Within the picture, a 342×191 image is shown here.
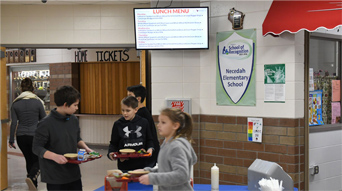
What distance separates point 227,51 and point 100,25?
7.07ft

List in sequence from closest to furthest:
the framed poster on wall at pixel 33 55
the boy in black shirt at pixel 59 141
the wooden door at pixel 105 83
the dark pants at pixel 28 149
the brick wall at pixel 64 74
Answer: the boy in black shirt at pixel 59 141 < the dark pants at pixel 28 149 < the wooden door at pixel 105 83 < the brick wall at pixel 64 74 < the framed poster on wall at pixel 33 55

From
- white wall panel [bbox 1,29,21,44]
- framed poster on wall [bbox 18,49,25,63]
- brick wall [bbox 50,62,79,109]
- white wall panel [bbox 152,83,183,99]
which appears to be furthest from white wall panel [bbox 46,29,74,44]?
framed poster on wall [bbox 18,49,25,63]

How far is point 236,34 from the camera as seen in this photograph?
5.26 metres

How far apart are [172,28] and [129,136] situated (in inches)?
77.7

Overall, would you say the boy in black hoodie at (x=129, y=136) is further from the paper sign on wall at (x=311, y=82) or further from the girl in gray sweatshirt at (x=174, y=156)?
the paper sign on wall at (x=311, y=82)

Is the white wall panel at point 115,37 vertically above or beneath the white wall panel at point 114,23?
beneath

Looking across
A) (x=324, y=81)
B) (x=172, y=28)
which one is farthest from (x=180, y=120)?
(x=324, y=81)

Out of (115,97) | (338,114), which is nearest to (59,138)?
(338,114)

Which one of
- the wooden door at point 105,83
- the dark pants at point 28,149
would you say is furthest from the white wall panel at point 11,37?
the wooden door at point 105,83

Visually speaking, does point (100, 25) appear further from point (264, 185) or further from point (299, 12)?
point (264, 185)

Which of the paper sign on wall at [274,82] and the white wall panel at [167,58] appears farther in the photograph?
the white wall panel at [167,58]

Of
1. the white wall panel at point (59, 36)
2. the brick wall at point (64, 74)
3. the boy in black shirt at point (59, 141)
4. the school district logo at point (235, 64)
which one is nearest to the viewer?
the boy in black shirt at point (59, 141)

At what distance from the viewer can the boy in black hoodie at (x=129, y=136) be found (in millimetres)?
3855

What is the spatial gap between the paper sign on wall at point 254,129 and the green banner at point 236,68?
21 centimetres
